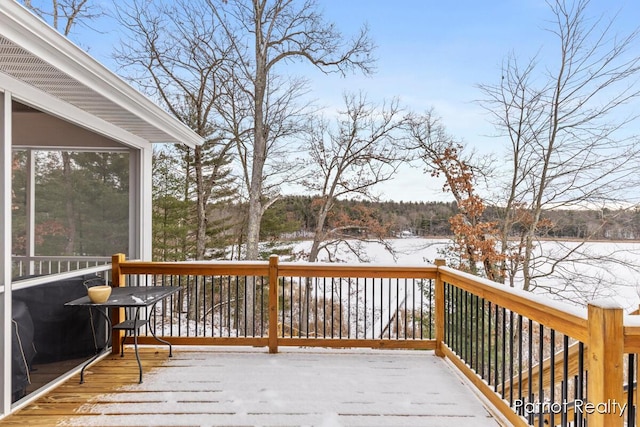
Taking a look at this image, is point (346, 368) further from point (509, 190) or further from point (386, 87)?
point (386, 87)

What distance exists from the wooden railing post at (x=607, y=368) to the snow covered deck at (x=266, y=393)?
1.13m

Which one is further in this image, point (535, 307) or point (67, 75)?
point (67, 75)

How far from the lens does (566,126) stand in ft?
25.7

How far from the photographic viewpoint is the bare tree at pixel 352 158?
402 inches

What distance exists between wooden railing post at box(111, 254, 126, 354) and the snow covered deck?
16cm

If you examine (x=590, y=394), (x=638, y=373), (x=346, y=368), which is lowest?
(x=346, y=368)

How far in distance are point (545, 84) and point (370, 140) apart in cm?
423

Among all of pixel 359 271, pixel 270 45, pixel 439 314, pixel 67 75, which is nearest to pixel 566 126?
pixel 439 314

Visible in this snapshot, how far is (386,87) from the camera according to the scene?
33.5 ft

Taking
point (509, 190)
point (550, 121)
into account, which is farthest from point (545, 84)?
point (509, 190)

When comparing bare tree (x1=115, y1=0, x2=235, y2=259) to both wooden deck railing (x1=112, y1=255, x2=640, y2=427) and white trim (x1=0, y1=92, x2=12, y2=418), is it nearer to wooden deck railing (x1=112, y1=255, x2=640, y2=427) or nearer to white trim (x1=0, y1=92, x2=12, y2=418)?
wooden deck railing (x1=112, y1=255, x2=640, y2=427)

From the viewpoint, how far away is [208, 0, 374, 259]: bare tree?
913 cm

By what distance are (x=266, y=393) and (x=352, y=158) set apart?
26.8 feet

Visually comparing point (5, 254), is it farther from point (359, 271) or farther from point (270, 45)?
point (270, 45)
